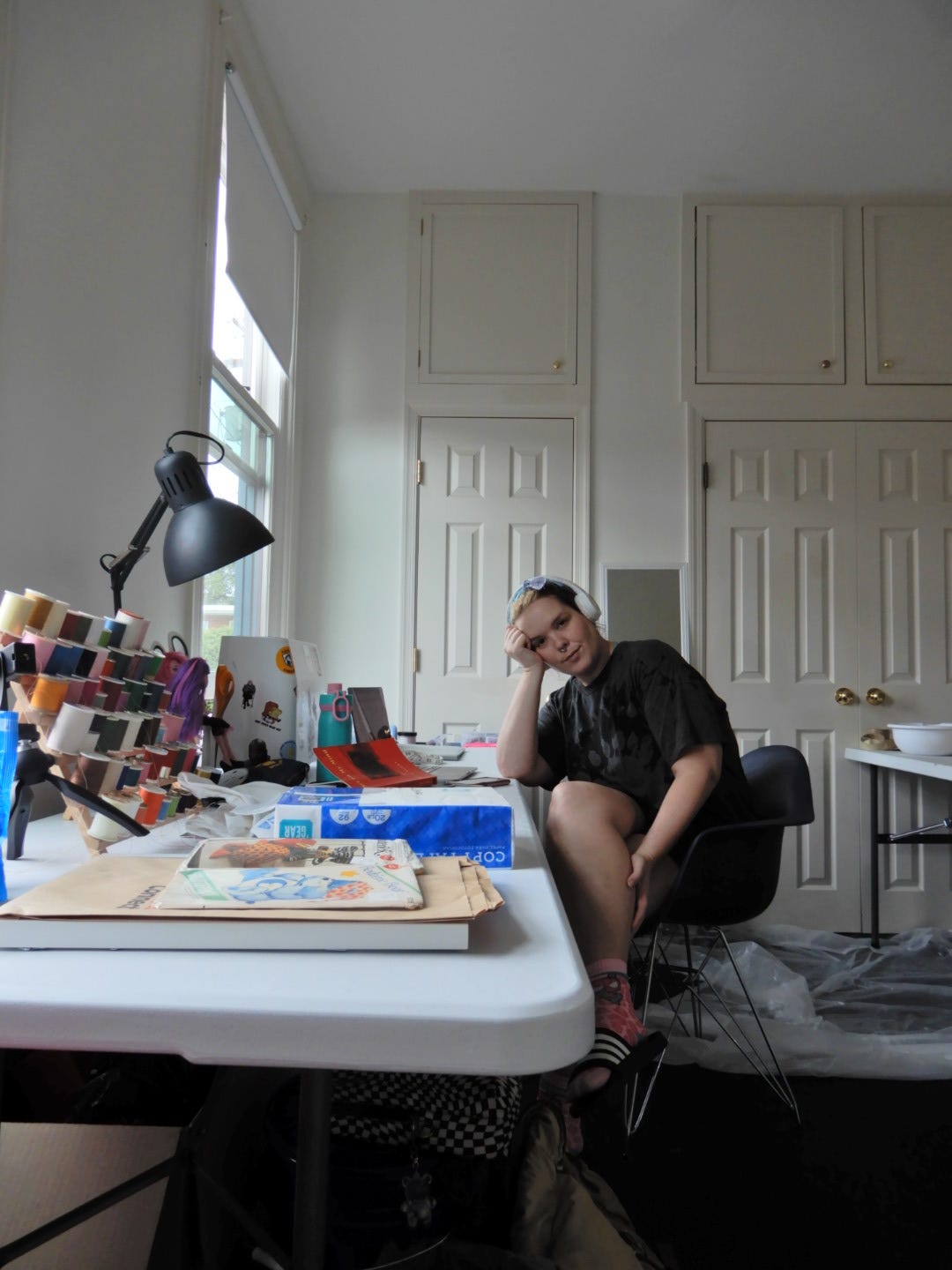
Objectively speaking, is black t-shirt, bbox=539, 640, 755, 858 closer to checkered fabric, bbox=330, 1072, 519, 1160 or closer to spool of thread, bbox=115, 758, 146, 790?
checkered fabric, bbox=330, 1072, 519, 1160

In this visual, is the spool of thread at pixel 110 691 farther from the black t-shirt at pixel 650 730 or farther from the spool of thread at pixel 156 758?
the black t-shirt at pixel 650 730

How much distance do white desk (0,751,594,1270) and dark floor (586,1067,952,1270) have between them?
1135 millimetres

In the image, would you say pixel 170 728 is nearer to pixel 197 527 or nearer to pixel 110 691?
pixel 110 691

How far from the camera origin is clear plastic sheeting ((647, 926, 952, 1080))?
2020 mm

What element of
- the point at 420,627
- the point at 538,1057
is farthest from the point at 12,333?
the point at 420,627

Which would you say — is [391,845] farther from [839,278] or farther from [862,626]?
[839,278]

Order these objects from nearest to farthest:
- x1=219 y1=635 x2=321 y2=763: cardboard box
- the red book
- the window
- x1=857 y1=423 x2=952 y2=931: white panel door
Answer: the red book → x1=219 y1=635 x2=321 y2=763: cardboard box → the window → x1=857 y1=423 x2=952 y2=931: white panel door

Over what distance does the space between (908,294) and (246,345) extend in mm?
2682

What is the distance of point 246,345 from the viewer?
3.01m

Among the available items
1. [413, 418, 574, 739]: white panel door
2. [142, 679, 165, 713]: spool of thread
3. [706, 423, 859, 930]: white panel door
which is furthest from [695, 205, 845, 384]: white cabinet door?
[142, 679, 165, 713]: spool of thread

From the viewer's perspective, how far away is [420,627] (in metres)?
3.32

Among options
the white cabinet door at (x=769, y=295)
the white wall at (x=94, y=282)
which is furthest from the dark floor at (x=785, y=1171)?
the white cabinet door at (x=769, y=295)

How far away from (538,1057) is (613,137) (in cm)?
343

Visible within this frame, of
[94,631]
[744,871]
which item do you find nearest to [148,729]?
[94,631]
